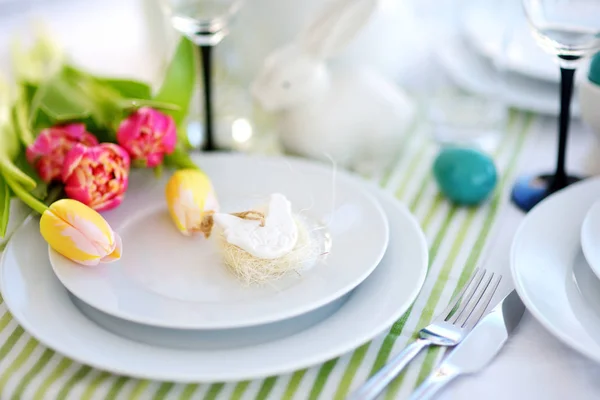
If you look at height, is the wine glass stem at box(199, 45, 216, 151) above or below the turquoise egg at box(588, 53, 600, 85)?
below

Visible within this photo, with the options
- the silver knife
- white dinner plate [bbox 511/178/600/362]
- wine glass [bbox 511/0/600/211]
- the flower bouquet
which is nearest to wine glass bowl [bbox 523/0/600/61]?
wine glass [bbox 511/0/600/211]

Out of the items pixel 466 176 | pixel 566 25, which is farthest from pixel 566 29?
pixel 466 176

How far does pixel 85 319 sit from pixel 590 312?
328 millimetres

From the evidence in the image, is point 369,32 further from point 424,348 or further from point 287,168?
point 424,348

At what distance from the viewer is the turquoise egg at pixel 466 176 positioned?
651 mm

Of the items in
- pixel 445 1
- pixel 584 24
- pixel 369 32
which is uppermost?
pixel 584 24

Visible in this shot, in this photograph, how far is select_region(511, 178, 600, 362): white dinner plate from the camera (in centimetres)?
44

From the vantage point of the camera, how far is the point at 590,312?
460mm

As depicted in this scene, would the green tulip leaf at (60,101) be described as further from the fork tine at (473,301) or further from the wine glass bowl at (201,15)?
the fork tine at (473,301)

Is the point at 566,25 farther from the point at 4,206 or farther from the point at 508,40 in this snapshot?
the point at 4,206

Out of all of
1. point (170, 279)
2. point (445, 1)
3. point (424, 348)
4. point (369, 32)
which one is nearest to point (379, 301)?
point (424, 348)

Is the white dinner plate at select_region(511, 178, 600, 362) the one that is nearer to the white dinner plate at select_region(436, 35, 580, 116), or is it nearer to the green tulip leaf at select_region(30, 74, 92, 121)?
the white dinner plate at select_region(436, 35, 580, 116)

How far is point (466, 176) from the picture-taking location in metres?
0.65

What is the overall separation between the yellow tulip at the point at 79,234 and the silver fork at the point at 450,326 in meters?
0.20
